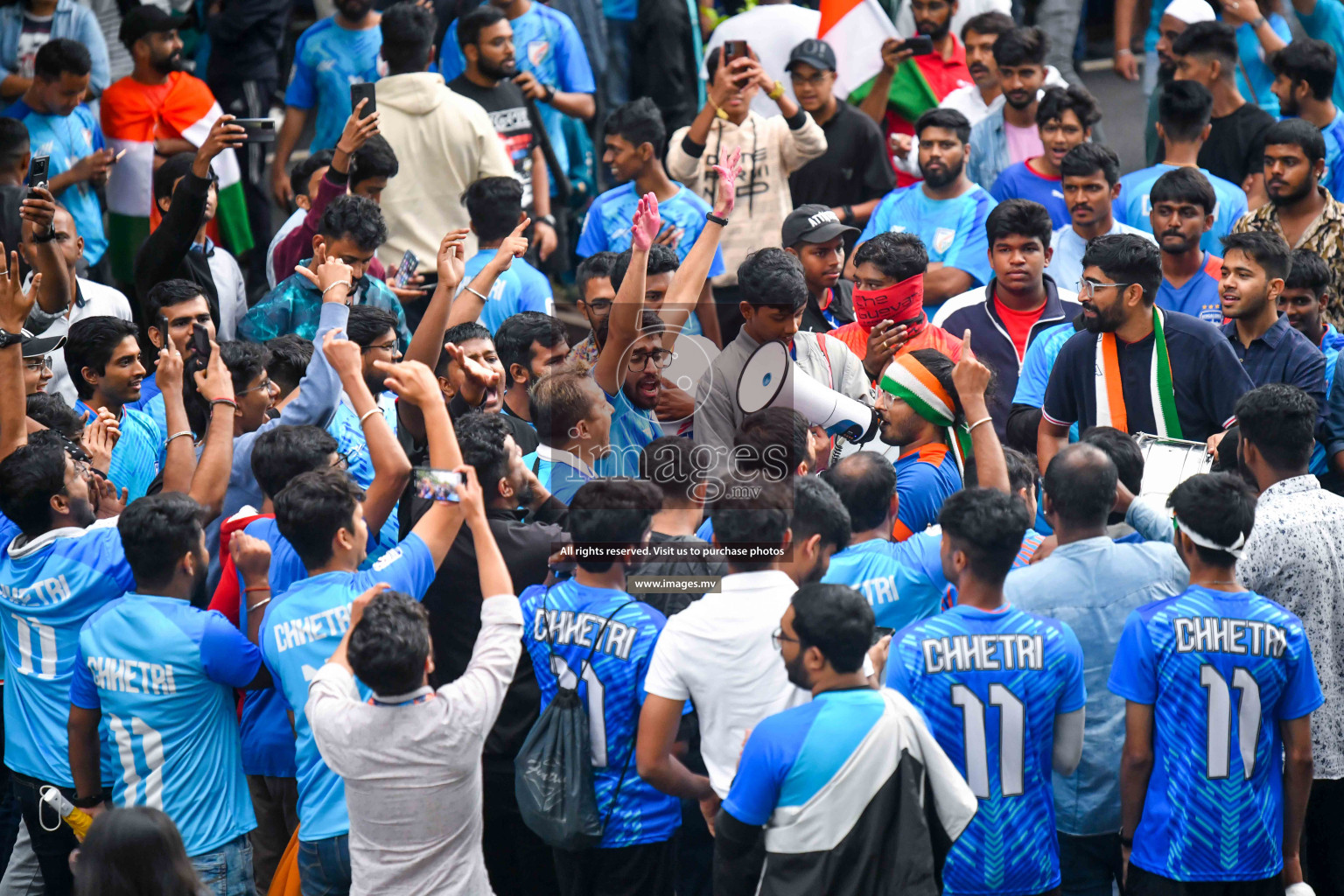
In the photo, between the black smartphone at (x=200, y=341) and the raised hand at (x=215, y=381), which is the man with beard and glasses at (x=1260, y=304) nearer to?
the raised hand at (x=215, y=381)

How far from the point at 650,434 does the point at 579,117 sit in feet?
15.0

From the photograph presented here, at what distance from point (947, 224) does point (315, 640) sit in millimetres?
4772

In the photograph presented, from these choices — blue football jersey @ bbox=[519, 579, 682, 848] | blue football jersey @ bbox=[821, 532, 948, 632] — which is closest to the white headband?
blue football jersey @ bbox=[821, 532, 948, 632]

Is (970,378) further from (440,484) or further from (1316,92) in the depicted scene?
(1316,92)

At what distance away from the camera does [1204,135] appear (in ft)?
28.3

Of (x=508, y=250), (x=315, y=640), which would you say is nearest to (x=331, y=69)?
(x=508, y=250)

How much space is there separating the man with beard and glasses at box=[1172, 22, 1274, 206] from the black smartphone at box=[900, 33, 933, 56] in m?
1.53

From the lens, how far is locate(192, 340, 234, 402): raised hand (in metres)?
4.94

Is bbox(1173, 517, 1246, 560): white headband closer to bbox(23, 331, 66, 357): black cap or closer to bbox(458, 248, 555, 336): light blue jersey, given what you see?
bbox(458, 248, 555, 336): light blue jersey

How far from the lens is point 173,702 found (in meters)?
4.09

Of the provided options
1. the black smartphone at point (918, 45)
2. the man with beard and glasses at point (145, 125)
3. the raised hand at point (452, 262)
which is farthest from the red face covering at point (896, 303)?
the man with beard and glasses at point (145, 125)

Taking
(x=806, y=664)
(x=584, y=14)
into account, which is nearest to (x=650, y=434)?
(x=806, y=664)

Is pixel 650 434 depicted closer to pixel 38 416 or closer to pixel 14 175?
pixel 38 416

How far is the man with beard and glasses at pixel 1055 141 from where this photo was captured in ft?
25.2
